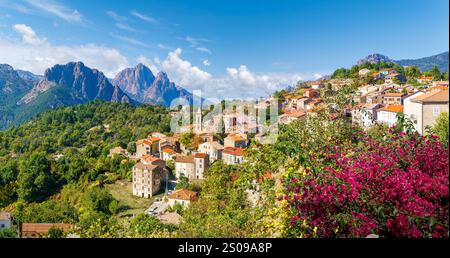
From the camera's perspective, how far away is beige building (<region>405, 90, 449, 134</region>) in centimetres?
Result: 399

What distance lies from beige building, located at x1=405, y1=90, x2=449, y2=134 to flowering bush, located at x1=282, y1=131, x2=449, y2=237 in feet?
2.01

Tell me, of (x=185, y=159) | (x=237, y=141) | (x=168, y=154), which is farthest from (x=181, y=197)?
(x=168, y=154)

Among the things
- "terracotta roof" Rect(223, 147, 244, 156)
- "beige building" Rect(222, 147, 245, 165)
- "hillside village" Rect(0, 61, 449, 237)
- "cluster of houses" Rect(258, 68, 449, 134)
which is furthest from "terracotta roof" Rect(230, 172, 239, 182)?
"terracotta roof" Rect(223, 147, 244, 156)

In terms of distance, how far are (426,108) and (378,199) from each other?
101 inches

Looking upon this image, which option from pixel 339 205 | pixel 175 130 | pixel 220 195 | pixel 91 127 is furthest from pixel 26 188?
pixel 339 205

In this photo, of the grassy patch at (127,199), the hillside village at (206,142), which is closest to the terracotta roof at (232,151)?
the hillside village at (206,142)

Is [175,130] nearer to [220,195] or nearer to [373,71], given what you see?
[373,71]

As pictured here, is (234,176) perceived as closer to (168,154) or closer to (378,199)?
(378,199)

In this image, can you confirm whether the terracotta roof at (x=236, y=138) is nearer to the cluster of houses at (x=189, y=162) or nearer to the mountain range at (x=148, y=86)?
the cluster of houses at (x=189, y=162)

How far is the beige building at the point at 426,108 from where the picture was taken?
3.99 metres

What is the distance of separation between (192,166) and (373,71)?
28929 mm

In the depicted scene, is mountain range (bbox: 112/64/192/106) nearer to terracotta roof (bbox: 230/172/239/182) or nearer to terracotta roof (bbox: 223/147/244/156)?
terracotta roof (bbox: 223/147/244/156)

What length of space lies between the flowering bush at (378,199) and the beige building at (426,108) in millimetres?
612

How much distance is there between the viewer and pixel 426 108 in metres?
5.01
